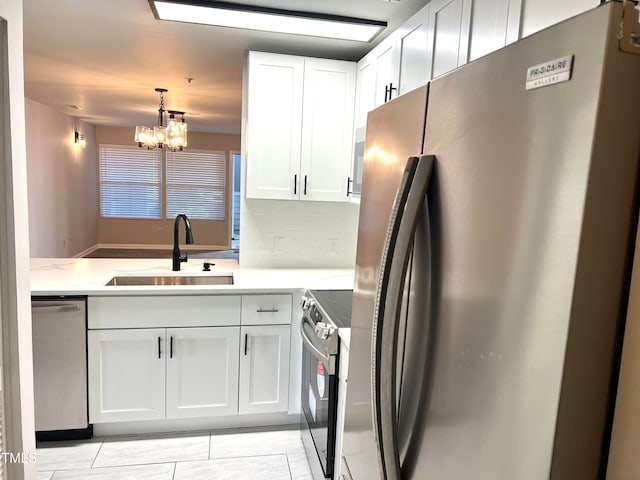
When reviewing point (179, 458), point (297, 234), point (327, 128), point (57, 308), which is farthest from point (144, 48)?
point (179, 458)

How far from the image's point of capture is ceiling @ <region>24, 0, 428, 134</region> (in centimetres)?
227

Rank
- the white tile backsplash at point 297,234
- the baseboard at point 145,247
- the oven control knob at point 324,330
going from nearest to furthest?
the oven control knob at point 324,330 → the white tile backsplash at point 297,234 → the baseboard at point 145,247

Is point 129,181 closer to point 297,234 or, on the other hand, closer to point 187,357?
point 297,234

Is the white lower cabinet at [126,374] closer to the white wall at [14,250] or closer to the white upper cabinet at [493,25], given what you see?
the white wall at [14,250]

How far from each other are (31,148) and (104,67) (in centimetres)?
258

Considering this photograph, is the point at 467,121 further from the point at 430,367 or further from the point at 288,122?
the point at 288,122

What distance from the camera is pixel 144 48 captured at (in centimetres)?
301

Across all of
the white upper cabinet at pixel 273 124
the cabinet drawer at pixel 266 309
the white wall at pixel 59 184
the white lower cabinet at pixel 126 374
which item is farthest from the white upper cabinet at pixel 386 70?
the white wall at pixel 59 184

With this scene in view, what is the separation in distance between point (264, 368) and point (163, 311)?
677 millimetres

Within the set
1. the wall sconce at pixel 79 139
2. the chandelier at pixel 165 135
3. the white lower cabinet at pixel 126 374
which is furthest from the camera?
the wall sconce at pixel 79 139

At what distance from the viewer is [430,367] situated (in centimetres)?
81

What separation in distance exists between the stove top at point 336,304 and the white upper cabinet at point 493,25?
1.15 m

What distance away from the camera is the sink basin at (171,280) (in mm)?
2826

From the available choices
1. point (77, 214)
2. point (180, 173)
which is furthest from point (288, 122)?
point (180, 173)
